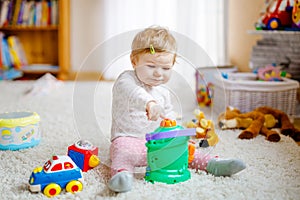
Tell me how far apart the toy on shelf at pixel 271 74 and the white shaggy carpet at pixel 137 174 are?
0.43m

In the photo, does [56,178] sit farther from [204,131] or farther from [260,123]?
[260,123]

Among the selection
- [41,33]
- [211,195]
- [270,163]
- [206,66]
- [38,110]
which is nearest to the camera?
[211,195]

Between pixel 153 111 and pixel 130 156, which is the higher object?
pixel 153 111

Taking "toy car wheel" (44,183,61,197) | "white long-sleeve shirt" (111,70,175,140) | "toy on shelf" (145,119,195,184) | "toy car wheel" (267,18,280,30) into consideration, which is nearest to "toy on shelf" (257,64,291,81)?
"toy car wheel" (267,18,280,30)

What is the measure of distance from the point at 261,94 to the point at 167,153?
2.79 ft

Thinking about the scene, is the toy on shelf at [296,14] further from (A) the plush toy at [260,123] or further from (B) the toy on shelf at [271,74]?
(A) the plush toy at [260,123]

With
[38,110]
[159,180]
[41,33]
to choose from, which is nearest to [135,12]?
[41,33]

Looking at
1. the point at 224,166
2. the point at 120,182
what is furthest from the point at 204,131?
the point at 120,182

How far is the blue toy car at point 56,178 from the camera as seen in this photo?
96cm

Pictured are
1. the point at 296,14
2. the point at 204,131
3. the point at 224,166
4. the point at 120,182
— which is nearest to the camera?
the point at 120,182

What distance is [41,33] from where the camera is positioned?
10.1ft

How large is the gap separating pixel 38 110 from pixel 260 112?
969mm

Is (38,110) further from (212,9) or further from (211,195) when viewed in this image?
(212,9)

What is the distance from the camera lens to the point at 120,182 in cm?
94
